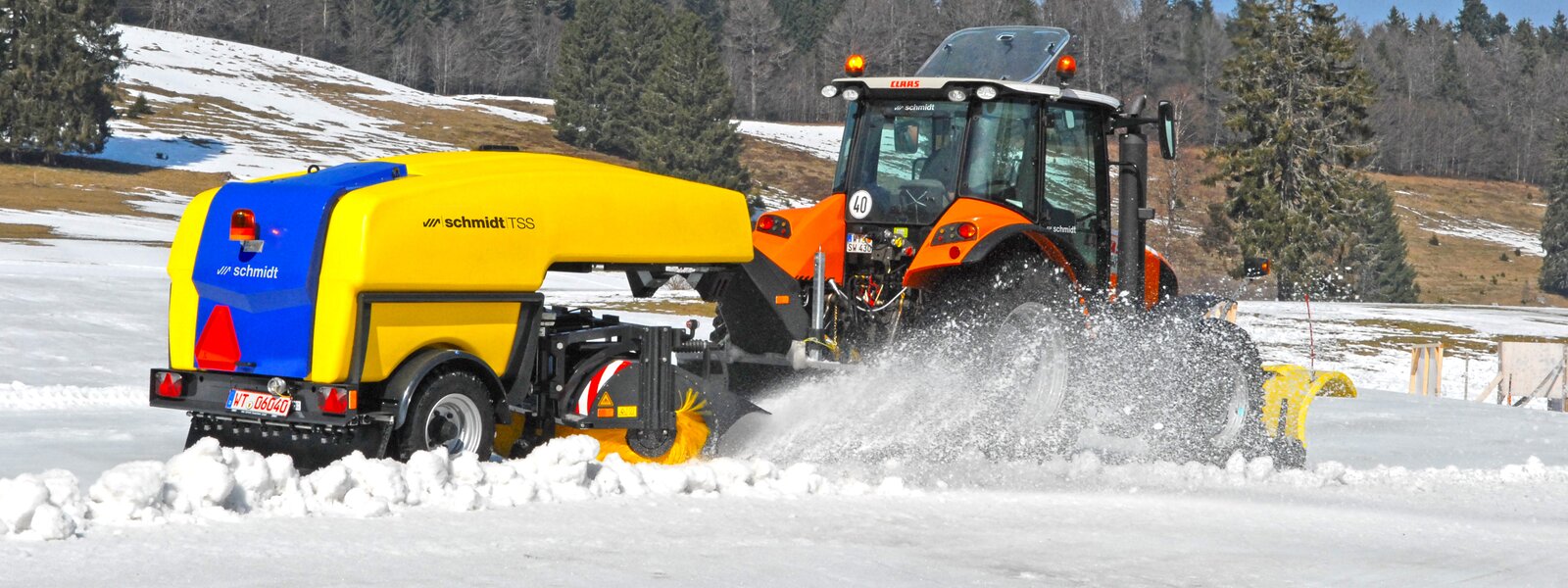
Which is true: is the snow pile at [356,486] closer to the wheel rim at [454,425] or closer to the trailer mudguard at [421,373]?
the trailer mudguard at [421,373]

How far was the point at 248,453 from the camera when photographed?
5.28 metres

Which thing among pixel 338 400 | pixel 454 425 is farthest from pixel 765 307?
pixel 338 400

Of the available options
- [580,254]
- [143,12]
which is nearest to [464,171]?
[580,254]

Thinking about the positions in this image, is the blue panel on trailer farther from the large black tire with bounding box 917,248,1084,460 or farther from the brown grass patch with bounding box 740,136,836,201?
the brown grass patch with bounding box 740,136,836,201

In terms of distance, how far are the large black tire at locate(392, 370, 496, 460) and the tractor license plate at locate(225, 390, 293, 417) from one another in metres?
0.45

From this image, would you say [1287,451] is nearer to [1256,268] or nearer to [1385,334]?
[1256,268]

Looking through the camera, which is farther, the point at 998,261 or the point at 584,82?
the point at 584,82

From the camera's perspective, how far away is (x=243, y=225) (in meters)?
6.07

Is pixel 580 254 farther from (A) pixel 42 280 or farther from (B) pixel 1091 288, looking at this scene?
(A) pixel 42 280

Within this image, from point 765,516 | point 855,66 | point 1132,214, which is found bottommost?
point 765,516

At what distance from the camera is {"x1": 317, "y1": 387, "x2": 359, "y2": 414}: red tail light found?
5.88m

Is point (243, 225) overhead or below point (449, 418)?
overhead

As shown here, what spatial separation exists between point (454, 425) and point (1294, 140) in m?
43.0

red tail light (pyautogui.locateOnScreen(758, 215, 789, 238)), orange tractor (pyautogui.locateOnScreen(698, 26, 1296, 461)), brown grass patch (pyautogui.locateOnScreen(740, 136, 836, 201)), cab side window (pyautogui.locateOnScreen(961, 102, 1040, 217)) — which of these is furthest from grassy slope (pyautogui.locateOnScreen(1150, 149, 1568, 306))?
red tail light (pyautogui.locateOnScreen(758, 215, 789, 238))
